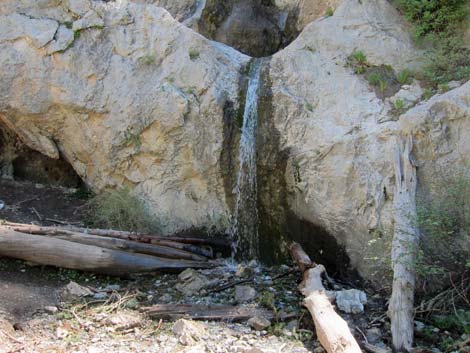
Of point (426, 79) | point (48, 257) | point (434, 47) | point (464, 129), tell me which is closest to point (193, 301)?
point (48, 257)

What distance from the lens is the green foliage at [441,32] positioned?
7.08 m

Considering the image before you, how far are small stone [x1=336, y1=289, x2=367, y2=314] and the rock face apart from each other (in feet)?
3.52

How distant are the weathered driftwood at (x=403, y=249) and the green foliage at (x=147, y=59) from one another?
138 inches

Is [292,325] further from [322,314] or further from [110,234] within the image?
[110,234]

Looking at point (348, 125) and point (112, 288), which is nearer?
point (112, 288)

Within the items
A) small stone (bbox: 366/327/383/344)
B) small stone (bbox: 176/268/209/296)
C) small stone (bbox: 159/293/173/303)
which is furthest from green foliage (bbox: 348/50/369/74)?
small stone (bbox: 159/293/173/303)

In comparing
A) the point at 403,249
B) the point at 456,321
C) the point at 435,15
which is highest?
the point at 435,15

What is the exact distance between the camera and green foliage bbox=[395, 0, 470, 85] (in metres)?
7.08

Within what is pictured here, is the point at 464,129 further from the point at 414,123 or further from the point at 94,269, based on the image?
the point at 94,269

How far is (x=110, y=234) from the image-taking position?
275 inches

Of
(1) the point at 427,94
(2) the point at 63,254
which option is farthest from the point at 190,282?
(1) the point at 427,94

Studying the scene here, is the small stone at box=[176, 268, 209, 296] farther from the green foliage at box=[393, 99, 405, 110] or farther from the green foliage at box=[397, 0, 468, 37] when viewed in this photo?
the green foliage at box=[397, 0, 468, 37]

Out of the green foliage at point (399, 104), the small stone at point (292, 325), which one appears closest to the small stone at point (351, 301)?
the small stone at point (292, 325)

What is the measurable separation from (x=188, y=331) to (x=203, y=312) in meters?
0.54
